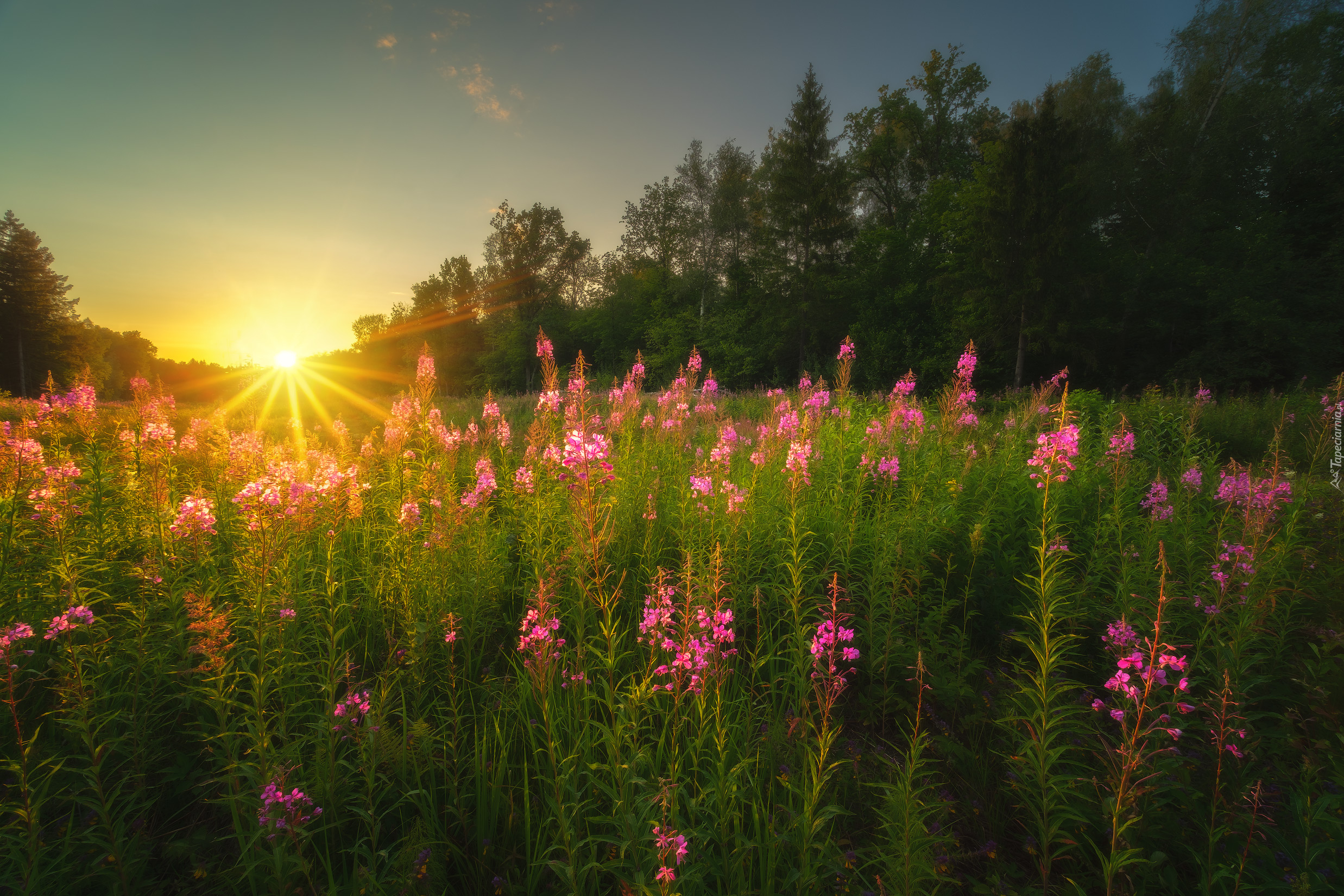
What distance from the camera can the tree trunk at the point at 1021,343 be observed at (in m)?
19.9

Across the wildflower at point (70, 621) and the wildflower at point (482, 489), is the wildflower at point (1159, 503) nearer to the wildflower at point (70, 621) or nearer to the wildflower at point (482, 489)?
the wildflower at point (482, 489)

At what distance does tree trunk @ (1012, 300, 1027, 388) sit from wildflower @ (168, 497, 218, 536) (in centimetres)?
2433

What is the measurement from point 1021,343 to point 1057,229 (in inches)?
179

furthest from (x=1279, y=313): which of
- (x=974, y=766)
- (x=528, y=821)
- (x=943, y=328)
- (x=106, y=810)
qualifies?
(x=106, y=810)

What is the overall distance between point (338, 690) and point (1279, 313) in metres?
29.9

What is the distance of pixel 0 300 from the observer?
1147 inches

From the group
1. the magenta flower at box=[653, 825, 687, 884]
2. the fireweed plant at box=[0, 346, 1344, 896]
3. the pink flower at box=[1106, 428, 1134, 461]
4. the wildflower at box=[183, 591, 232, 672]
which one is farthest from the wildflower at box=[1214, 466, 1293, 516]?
the wildflower at box=[183, 591, 232, 672]

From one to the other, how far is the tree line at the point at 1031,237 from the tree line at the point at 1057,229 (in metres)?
0.10

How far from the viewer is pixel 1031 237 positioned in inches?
770

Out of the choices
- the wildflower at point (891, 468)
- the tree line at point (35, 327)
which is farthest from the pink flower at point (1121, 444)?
the tree line at point (35, 327)

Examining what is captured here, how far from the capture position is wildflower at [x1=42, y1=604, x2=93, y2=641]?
1.90 meters

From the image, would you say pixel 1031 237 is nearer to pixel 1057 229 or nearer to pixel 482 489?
pixel 1057 229

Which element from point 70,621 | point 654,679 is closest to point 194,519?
point 70,621

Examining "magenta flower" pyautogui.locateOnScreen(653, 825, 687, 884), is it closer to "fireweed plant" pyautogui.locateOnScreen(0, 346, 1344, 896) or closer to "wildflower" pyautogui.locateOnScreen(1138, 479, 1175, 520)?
"fireweed plant" pyautogui.locateOnScreen(0, 346, 1344, 896)
